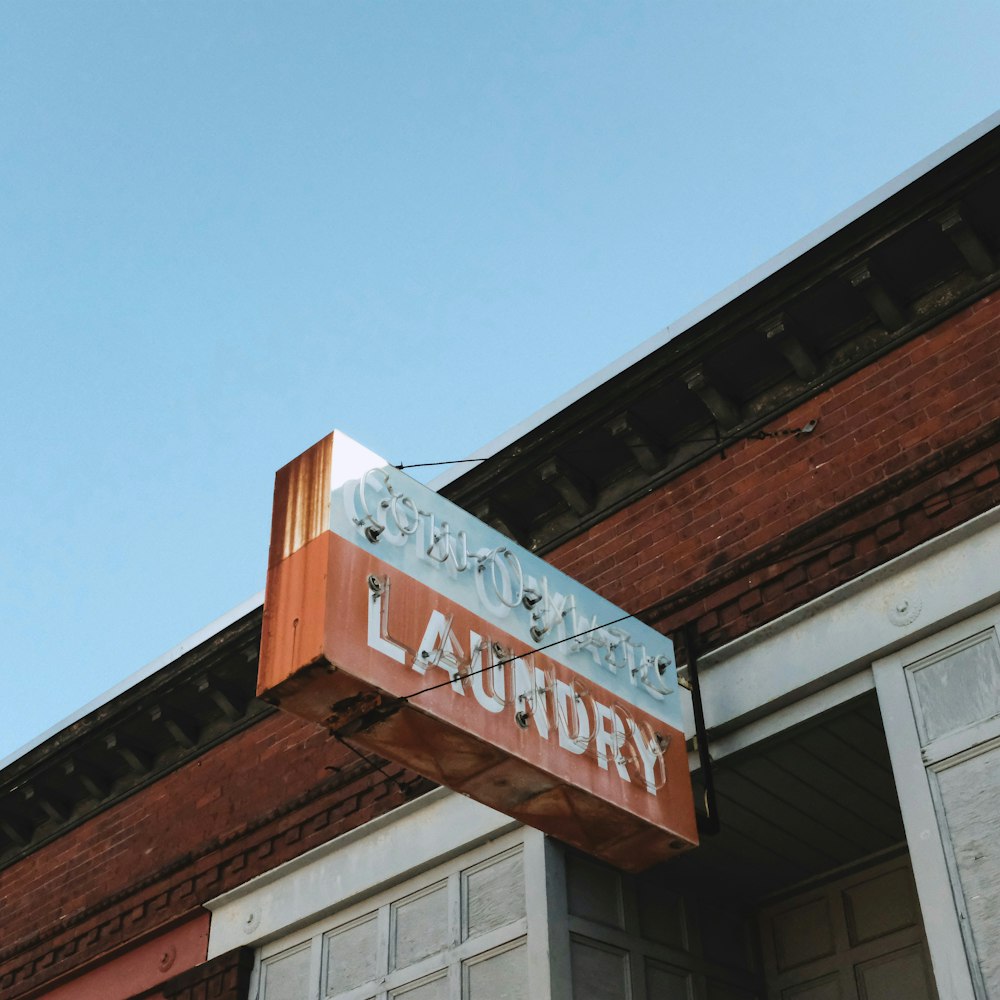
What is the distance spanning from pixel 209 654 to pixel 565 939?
473 cm

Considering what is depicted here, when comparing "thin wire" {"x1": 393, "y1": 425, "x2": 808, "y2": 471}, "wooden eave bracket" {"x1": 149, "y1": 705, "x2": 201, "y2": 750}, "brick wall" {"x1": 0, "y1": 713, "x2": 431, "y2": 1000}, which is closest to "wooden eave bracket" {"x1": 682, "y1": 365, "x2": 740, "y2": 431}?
"thin wire" {"x1": 393, "y1": 425, "x2": 808, "y2": 471}

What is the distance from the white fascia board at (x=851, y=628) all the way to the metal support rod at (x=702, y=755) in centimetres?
8

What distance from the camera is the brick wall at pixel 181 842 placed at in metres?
10.5

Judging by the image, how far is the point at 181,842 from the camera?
11664 millimetres

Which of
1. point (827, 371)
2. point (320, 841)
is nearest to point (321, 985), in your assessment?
point (320, 841)

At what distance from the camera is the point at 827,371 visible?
9.26m

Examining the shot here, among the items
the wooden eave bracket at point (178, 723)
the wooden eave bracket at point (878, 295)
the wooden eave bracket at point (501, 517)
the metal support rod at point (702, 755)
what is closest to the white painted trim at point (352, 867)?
the metal support rod at point (702, 755)

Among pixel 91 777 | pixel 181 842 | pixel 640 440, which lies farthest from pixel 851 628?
pixel 91 777

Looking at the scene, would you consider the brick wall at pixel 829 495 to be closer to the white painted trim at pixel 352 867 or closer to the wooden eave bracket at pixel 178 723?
the white painted trim at pixel 352 867

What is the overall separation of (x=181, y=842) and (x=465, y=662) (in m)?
5.56

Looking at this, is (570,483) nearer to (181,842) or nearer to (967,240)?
(967,240)

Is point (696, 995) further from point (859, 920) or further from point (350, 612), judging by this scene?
point (350, 612)

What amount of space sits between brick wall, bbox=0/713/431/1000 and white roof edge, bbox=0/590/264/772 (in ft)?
2.74

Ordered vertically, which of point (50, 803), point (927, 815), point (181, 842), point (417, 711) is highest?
point (50, 803)
